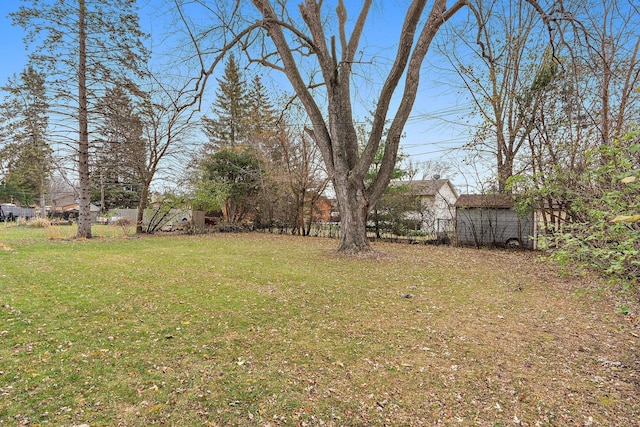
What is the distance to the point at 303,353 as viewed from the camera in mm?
2635

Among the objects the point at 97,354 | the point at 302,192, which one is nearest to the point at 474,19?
the point at 97,354

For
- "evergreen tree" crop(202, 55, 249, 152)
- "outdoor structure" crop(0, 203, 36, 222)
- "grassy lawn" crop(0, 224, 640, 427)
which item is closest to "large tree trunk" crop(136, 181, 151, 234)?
"grassy lawn" crop(0, 224, 640, 427)

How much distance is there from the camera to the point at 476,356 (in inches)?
104

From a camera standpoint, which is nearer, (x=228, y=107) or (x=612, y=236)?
(x=612, y=236)

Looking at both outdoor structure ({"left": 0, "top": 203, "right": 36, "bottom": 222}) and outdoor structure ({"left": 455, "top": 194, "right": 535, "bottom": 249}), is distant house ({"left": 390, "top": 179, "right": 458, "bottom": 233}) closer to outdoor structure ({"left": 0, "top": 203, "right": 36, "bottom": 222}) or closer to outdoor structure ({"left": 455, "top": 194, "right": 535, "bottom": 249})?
outdoor structure ({"left": 455, "top": 194, "right": 535, "bottom": 249})

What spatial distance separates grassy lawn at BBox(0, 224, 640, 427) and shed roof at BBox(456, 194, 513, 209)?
6.10 metres

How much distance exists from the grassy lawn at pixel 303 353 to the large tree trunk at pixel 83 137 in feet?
19.1

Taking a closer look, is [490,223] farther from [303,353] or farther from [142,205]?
[142,205]

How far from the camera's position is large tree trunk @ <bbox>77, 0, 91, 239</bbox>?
9.59 meters

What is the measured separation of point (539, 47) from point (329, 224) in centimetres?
923

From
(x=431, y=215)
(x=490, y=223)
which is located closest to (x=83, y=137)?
(x=431, y=215)

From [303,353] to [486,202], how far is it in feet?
→ 32.6

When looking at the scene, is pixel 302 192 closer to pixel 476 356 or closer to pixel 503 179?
pixel 503 179

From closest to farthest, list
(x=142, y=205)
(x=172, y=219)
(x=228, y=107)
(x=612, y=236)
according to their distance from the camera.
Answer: (x=612, y=236) < (x=142, y=205) < (x=172, y=219) < (x=228, y=107)
